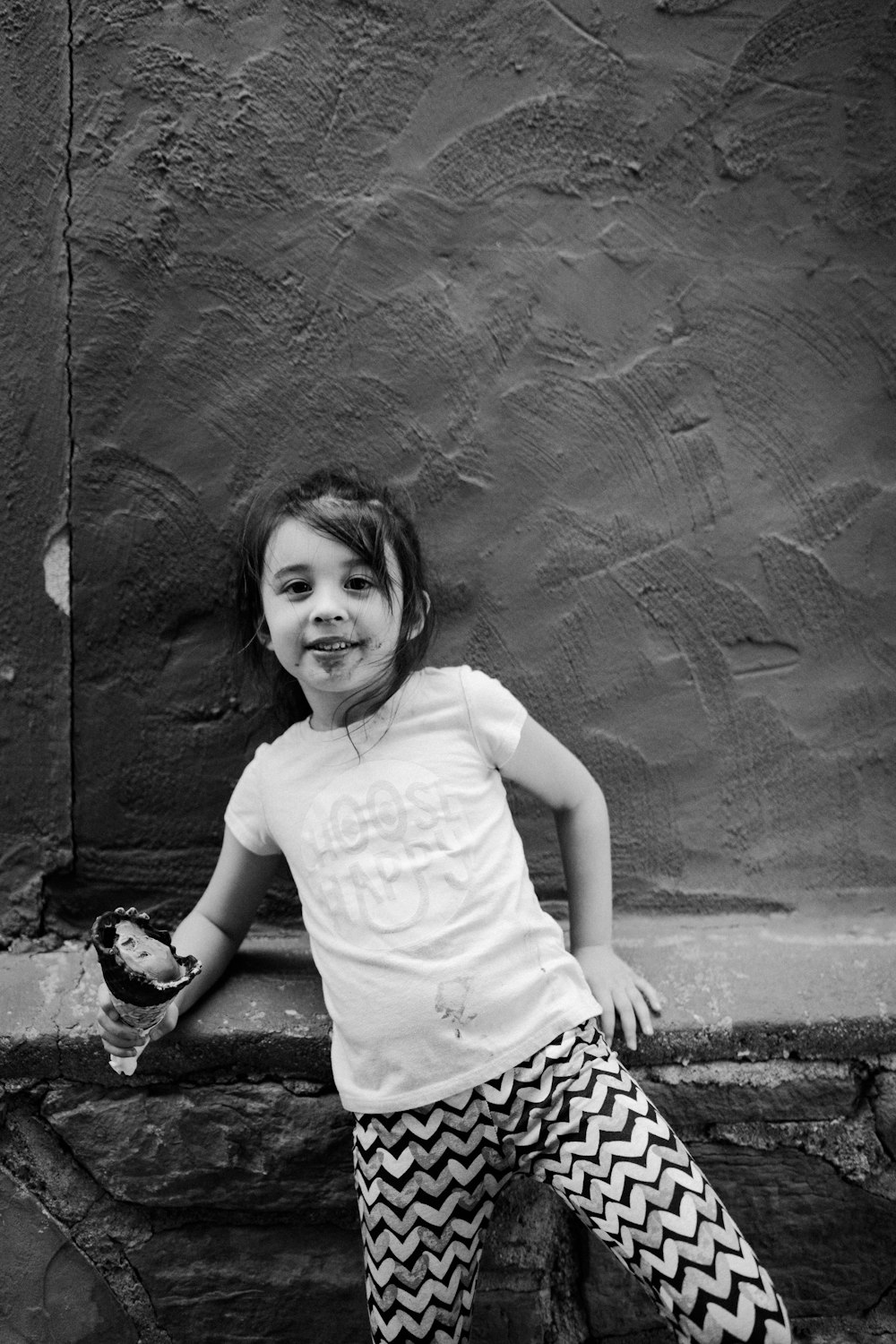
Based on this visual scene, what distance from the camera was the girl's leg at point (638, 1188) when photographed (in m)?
1.17

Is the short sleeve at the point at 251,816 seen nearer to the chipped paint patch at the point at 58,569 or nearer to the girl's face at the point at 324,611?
the girl's face at the point at 324,611

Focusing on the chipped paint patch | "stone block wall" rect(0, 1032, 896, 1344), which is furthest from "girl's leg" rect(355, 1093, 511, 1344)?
the chipped paint patch

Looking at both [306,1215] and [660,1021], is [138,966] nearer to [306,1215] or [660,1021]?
[306,1215]

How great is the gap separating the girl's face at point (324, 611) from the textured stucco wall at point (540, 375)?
0.24m

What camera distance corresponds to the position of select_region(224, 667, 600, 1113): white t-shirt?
1.30 metres

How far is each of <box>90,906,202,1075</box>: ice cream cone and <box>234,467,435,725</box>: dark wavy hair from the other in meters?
0.38

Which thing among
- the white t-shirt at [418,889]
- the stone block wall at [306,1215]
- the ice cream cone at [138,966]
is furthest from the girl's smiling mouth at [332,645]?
the stone block wall at [306,1215]

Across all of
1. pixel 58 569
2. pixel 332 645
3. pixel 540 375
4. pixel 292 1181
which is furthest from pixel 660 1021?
pixel 58 569

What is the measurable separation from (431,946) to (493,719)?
317 mm

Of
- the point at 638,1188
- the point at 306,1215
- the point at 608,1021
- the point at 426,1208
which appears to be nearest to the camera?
the point at 638,1188

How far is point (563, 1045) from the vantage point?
1.31 meters

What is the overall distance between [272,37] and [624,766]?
1.18 m

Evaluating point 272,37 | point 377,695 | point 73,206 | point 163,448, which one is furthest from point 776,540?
point 73,206

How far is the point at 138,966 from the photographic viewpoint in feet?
4.16
